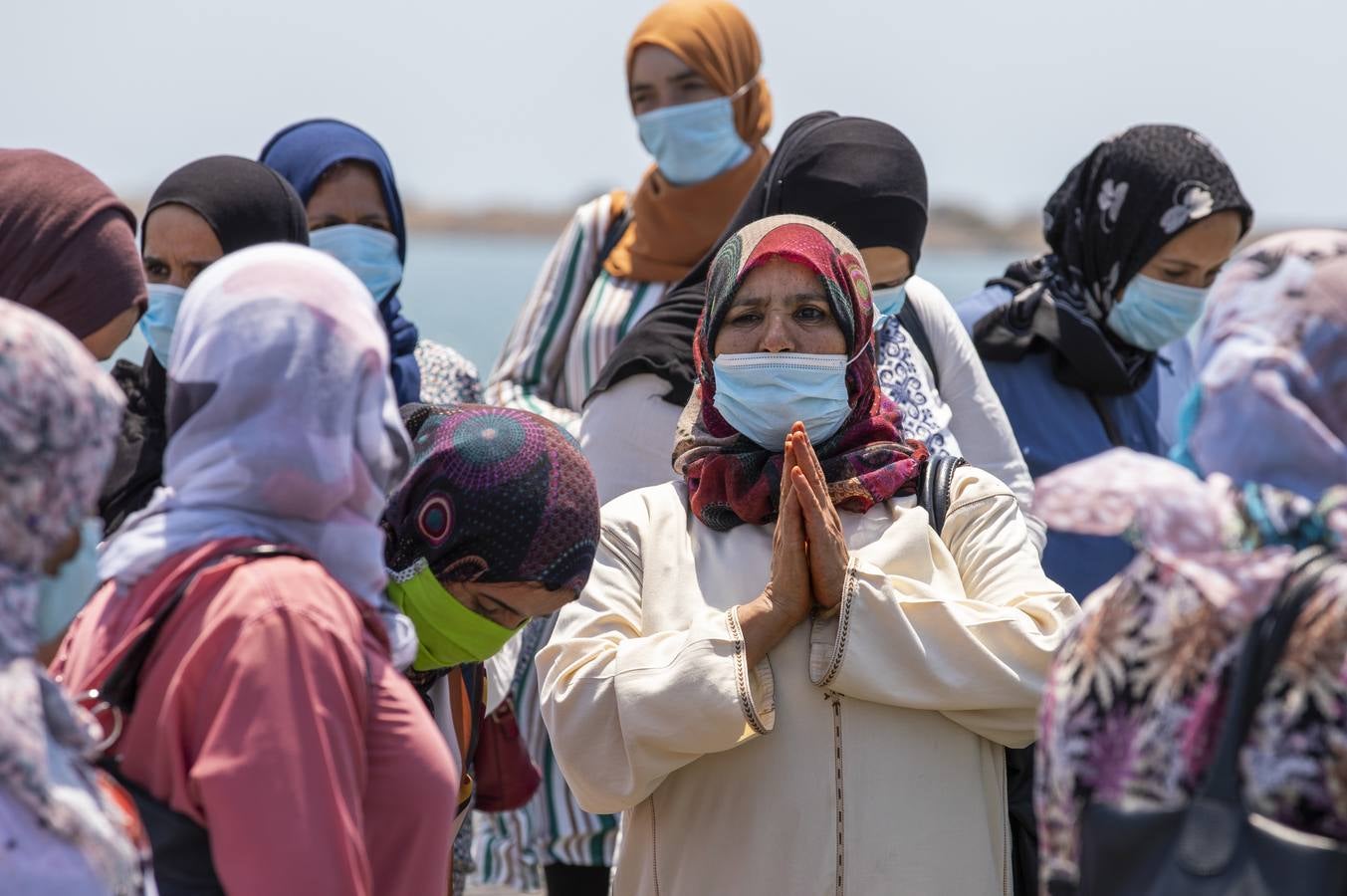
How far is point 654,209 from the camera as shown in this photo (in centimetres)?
583

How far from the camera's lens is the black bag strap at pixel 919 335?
4523 millimetres

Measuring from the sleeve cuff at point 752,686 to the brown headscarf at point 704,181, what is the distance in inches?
96.5

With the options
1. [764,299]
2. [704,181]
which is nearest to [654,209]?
[704,181]

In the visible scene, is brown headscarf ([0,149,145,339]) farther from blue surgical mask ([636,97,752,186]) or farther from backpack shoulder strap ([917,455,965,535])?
blue surgical mask ([636,97,752,186])

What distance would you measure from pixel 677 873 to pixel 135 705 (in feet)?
4.35

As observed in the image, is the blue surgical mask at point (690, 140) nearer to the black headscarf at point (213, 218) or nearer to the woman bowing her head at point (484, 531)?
the black headscarf at point (213, 218)

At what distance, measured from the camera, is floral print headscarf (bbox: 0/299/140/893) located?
6.54ft

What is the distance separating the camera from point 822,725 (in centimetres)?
331

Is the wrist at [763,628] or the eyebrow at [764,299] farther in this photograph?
the eyebrow at [764,299]

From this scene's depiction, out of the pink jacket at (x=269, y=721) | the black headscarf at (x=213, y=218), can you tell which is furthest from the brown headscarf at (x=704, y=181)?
the pink jacket at (x=269, y=721)

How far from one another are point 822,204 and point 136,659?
2.61 metres

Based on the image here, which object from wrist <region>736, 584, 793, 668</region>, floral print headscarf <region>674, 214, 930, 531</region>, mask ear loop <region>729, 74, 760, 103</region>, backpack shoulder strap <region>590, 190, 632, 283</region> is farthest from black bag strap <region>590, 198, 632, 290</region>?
wrist <region>736, 584, 793, 668</region>

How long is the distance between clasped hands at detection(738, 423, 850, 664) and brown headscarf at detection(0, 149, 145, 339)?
1.27 meters

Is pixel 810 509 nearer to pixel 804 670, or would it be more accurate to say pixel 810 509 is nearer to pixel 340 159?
pixel 804 670
